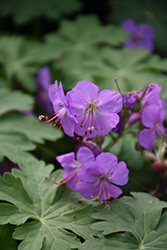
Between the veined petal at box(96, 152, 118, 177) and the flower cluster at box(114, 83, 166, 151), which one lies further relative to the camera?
the flower cluster at box(114, 83, 166, 151)

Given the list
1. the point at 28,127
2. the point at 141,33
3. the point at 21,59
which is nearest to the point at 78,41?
the point at 21,59

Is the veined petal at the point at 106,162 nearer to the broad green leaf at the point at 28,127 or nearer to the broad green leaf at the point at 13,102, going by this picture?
the broad green leaf at the point at 28,127

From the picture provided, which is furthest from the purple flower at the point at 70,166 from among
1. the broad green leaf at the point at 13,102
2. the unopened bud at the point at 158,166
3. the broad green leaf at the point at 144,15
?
the broad green leaf at the point at 144,15

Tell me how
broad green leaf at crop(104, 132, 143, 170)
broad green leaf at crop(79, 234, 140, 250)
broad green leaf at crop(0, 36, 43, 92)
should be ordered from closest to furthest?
broad green leaf at crop(79, 234, 140, 250) < broad green leaf at crop(104, 132, 143, 170) < broad green leaf at crop(0, 36, 43, 92)

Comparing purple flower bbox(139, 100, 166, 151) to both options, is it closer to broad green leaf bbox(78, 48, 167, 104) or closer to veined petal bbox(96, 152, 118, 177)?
veined petal bbox(96, 152, 118, 177)

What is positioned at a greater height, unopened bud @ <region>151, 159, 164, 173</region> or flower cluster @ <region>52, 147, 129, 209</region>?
flower cluster @ <region>52, 147, 129, 209</region>

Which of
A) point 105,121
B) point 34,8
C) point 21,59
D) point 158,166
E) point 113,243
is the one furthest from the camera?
point 34,8

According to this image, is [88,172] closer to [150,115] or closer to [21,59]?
[150,115]

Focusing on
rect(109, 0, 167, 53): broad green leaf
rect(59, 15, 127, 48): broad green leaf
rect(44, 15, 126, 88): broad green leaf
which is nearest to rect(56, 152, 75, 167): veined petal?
rect(44, 15, 126, 88): broad green leaf
